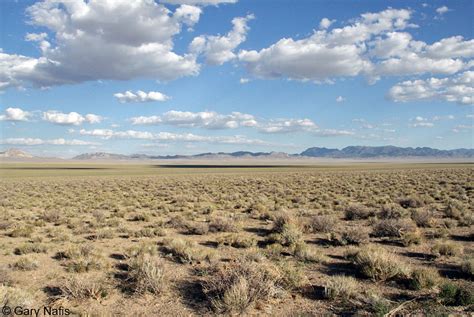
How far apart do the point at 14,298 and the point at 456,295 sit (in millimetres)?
9120

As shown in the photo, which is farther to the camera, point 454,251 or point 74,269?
point 454,251

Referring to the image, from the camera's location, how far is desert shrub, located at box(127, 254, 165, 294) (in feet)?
26.4

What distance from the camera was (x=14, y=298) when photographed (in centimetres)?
710

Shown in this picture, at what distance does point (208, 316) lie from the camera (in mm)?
6922

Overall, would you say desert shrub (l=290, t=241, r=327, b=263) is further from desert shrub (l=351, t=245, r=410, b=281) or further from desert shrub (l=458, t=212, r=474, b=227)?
desert shrub (l=458, t=212, r=474, b=227)

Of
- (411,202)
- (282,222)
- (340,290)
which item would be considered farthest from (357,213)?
(340,290)

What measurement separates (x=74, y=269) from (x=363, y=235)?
9337 millimetres

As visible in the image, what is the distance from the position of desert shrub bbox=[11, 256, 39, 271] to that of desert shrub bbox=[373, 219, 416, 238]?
1167 cm

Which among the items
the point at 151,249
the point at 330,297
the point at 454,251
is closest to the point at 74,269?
the point at 151,249

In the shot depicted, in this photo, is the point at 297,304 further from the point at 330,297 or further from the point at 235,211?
the point at 235,211

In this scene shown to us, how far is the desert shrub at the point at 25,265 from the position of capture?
9703 millimetres

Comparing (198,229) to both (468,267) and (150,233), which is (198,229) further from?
(468,267)

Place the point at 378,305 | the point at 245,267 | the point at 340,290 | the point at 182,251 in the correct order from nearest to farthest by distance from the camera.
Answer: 1. the point at 378,305
2. the point at 340,290
3. the point at 245,267
4. the point at 182,251

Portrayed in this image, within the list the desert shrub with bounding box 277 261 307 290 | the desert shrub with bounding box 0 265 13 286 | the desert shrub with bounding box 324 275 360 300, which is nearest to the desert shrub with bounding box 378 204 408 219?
the desert shrub with bounding box 277 261 307 290
